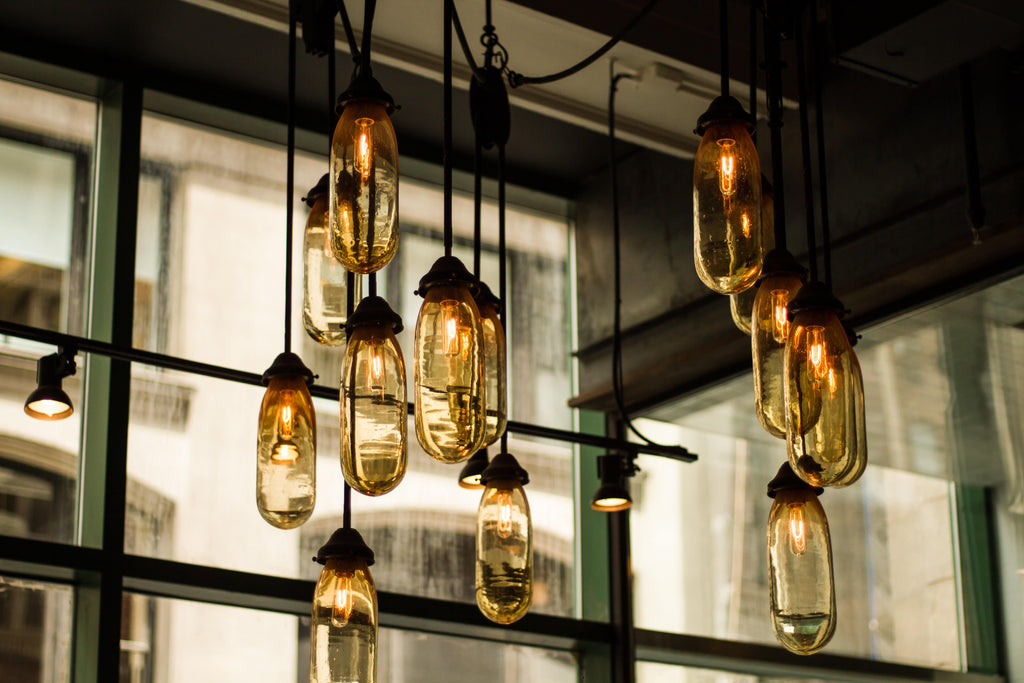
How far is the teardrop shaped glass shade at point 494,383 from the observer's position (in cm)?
216

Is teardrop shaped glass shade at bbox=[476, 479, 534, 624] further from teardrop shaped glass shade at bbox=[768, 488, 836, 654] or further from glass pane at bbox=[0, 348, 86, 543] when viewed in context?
glass pane at bbox=[0, 348, 86, 543]

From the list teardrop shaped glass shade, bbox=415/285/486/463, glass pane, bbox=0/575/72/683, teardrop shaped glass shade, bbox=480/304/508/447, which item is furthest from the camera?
glass pane, bbox=0/575/72/683

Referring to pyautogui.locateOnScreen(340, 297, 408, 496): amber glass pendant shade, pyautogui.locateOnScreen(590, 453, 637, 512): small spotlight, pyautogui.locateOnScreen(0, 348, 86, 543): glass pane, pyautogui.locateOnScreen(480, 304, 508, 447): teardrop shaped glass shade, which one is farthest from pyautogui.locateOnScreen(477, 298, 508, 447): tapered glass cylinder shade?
pyautogui.locateOnScreen(0, 348, 86, 543): glass pane

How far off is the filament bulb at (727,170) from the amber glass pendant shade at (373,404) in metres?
0.54

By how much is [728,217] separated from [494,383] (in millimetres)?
435

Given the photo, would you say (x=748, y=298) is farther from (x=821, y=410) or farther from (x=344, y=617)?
(x=344, y=617)

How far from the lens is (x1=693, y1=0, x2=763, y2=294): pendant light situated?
2.19 metres

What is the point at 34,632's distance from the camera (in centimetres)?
501

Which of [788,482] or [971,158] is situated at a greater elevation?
[971,158]

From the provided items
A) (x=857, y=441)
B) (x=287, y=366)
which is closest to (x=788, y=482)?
(x=857, y=441)

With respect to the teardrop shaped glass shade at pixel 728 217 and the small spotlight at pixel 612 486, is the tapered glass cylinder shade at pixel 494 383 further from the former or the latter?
the small spotlight at pixel 612 486

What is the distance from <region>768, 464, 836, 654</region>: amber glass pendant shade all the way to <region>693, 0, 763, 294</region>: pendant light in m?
0.38

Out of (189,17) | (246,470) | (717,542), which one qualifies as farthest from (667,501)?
(189,17)

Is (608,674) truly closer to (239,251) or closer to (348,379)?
(239,251)
